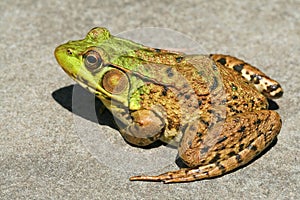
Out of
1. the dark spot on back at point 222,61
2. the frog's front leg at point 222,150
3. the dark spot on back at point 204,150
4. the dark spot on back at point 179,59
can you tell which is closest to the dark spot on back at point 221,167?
the frog's front leg at point 222,150

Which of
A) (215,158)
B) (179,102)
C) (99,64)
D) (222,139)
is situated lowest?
(215,158)

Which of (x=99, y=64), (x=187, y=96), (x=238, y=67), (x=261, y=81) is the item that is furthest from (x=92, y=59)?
(x=261, y=81)

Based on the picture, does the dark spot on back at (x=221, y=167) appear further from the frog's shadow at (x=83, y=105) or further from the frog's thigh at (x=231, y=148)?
the frog's shadow at (x=83, y=105)

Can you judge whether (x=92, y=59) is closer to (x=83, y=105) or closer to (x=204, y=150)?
(x=83, y=105)

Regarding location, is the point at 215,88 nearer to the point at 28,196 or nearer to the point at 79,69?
the point at 79,69

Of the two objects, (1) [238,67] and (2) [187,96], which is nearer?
(2) [187,96]

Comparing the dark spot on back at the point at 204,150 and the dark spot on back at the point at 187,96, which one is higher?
the dark spot on back at the point at 187,96

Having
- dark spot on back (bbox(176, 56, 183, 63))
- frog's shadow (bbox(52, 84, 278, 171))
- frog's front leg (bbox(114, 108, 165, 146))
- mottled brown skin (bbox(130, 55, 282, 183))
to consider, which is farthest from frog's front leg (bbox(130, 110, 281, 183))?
dark spot on back (bbox(176, 56, 183, 63))
